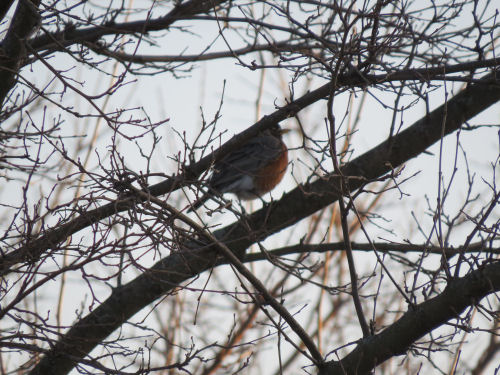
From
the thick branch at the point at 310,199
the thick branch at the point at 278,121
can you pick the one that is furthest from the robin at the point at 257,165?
the thick branch at the point at 278,121

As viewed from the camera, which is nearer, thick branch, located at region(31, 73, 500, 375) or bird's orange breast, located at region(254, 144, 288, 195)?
thick branch, located at region(31, 73, 500, 375)

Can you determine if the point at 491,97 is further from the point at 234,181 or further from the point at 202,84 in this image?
the point at 202,84

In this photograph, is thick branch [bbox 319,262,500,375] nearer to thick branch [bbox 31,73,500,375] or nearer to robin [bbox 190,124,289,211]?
thick branch [bbox 31,73,500,375]

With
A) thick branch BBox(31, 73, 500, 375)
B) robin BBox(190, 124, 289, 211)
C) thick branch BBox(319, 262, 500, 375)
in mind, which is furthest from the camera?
robin BBox(190, 124, 289, 211)

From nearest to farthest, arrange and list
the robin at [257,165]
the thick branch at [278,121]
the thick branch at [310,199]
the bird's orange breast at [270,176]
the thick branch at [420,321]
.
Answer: the thick branch at [278,121] → the thick branch at [420,321] → the thick branch at [310,199] → the robin at [257,165] → the bird's orange breast at [270,176]

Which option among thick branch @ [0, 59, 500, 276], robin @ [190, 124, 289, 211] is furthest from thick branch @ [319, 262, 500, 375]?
robin @ [190, 124, 289, 211]

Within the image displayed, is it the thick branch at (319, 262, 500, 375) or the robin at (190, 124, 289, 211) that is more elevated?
the robin at (190, 124, 289, 211)

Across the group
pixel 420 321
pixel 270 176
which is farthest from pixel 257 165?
pixel 420 321

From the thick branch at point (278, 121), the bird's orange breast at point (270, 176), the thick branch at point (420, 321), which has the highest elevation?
the bird's orange breast at point (270, 176)

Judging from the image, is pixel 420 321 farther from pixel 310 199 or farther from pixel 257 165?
pixel 257 165

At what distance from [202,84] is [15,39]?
12.4ft

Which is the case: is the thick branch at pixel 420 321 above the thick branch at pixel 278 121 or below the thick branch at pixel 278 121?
A: below

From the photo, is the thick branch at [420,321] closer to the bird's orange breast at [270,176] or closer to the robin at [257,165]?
the robin at [257,165]

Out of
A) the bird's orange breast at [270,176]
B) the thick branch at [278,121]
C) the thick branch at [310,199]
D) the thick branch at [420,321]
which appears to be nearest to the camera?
the thick branch at [278,121]
